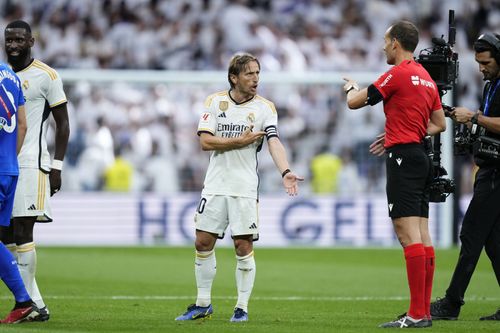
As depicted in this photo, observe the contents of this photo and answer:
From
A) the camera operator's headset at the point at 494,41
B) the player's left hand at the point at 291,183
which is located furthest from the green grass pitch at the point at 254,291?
the camera operator's headset at the point at 494,41

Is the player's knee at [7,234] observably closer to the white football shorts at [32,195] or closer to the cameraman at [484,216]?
the white football shorts at [32,195]

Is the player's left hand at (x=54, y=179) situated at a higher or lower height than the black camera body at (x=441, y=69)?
lower

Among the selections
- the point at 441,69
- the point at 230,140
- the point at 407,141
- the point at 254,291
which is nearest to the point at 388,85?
the point at 407,141

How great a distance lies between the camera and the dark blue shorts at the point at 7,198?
8.34 metres

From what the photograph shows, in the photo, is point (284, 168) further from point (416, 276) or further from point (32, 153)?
point (32, 153)

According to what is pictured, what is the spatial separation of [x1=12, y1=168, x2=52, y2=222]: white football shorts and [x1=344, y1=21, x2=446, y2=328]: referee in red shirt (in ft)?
9.22

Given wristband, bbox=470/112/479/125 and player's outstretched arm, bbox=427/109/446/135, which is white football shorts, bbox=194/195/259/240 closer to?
player's outstretched arm, bbox=427/109/446/135

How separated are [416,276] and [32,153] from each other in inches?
138

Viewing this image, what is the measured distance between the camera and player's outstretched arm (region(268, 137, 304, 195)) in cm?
866

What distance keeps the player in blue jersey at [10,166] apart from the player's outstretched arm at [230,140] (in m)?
1.62

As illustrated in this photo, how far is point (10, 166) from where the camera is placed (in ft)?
27.5

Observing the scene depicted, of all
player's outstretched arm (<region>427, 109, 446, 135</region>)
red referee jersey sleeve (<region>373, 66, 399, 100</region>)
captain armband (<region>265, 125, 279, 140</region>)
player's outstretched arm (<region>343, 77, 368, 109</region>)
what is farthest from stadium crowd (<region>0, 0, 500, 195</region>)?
red referee jersey sleeve (<region>373, 66, 399, 100</region>)

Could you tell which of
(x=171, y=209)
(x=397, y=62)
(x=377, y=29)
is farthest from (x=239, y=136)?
(x=377, y=29)

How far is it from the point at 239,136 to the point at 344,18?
16.7 m
